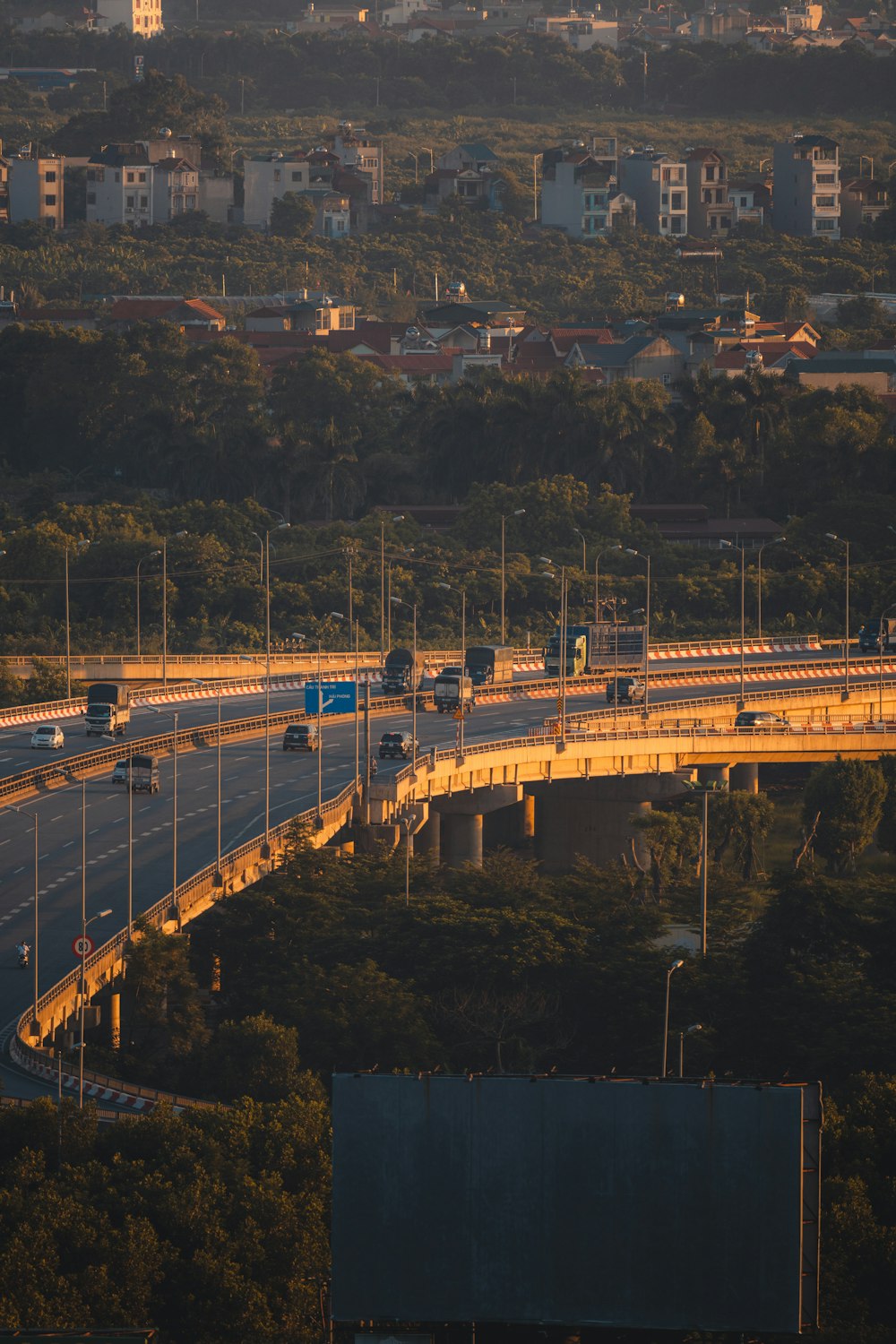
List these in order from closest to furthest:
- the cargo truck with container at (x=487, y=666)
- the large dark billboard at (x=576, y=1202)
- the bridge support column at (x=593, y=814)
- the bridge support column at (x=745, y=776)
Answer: the large dark billboard at (x=576, y=1202), the bridge support column at (x=593, y=814), the bridge support column at (x=745, y=776), the cargo truck with container at (x=487, y=666)

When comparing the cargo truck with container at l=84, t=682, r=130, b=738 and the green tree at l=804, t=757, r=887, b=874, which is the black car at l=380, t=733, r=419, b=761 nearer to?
the cargo truck with container at l=84, t=682, r=130, b=738

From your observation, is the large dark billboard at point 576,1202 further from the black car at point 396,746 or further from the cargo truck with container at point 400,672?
the cargo truck with container at point 400,672

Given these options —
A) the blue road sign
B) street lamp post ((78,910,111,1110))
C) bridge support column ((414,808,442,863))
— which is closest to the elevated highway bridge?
bridge support column ((414,808,442,863))

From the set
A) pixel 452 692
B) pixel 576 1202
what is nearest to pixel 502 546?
pixel 452 692

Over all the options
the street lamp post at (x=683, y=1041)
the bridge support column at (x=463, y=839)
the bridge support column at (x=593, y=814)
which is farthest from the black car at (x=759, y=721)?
the street lamp post at (x=683, y=1041)

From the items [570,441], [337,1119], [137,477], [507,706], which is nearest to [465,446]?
[570,441]

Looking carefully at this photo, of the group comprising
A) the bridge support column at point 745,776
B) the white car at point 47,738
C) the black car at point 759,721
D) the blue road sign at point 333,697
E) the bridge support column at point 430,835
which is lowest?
the bridge support column at point 745,776
